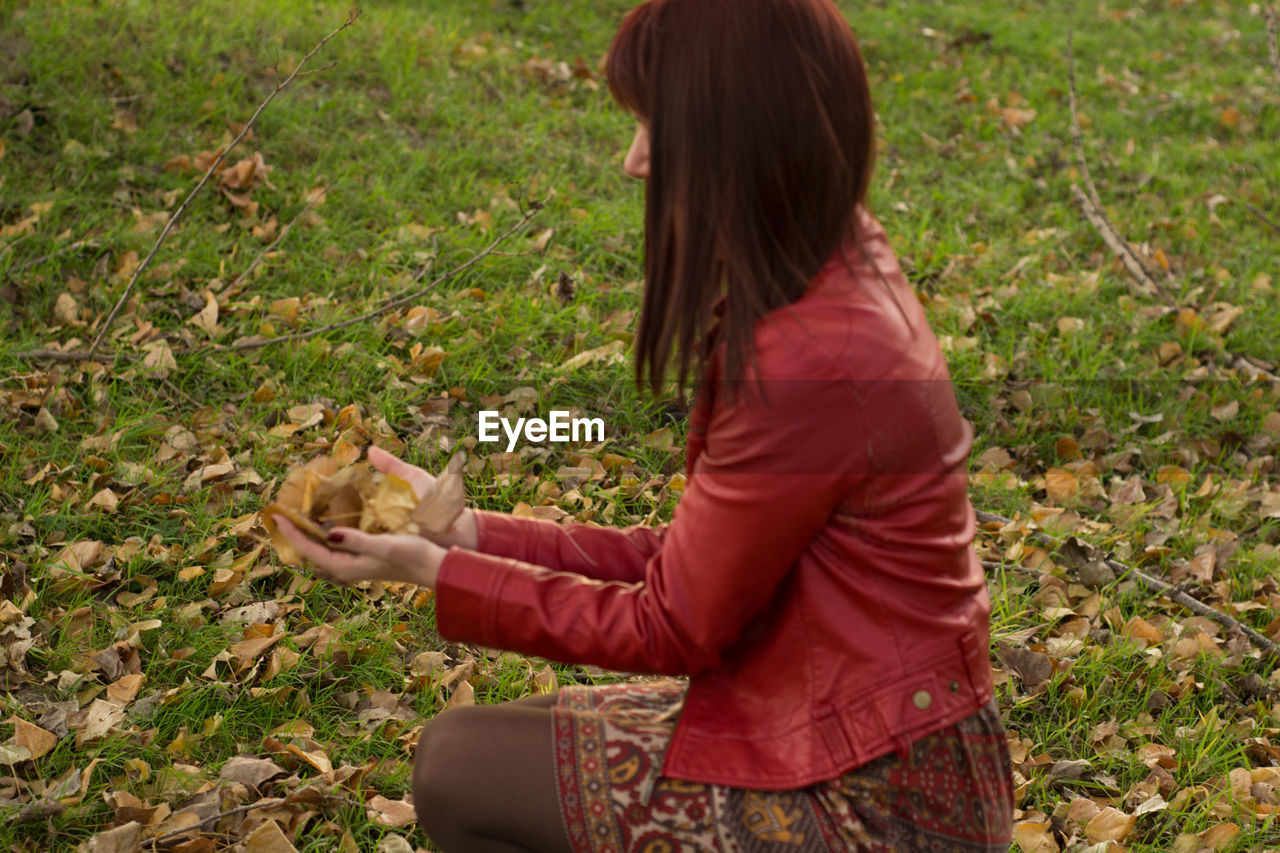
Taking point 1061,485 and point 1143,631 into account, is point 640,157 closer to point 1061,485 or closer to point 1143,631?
point 1143,631

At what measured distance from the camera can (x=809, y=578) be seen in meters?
1.51

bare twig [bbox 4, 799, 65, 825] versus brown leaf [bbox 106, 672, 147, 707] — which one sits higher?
brown leaf [bbox 106, 672, 147, 707]

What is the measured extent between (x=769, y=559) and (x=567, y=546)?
472 mm

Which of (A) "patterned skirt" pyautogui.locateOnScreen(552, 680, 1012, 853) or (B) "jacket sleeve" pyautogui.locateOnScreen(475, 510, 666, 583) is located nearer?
(A) "patterned skirt" pyautogui.locateOnScreen(552, 680, 1012, 853)

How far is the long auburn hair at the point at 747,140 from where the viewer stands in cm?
145

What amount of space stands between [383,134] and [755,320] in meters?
3.63

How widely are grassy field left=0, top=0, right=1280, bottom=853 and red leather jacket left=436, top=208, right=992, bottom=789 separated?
0.89 meters

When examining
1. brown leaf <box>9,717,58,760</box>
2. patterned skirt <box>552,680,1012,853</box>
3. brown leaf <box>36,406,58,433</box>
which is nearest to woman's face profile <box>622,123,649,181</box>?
patterned skirt <box>552,680,1012,853</box>

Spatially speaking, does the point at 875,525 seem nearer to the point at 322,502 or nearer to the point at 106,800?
the point at 322,502

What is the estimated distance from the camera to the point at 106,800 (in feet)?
6.95

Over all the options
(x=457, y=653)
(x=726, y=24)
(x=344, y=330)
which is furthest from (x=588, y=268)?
(x=726, y=24)

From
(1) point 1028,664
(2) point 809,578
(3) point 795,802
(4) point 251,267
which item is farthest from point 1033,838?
(4) point 251,267

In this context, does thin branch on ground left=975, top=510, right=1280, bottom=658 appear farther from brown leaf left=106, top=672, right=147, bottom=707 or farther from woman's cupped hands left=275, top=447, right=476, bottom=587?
brown leaf left=106, top=672, right=147, bottom=707

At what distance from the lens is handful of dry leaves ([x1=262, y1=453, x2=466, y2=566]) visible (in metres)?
1.67
